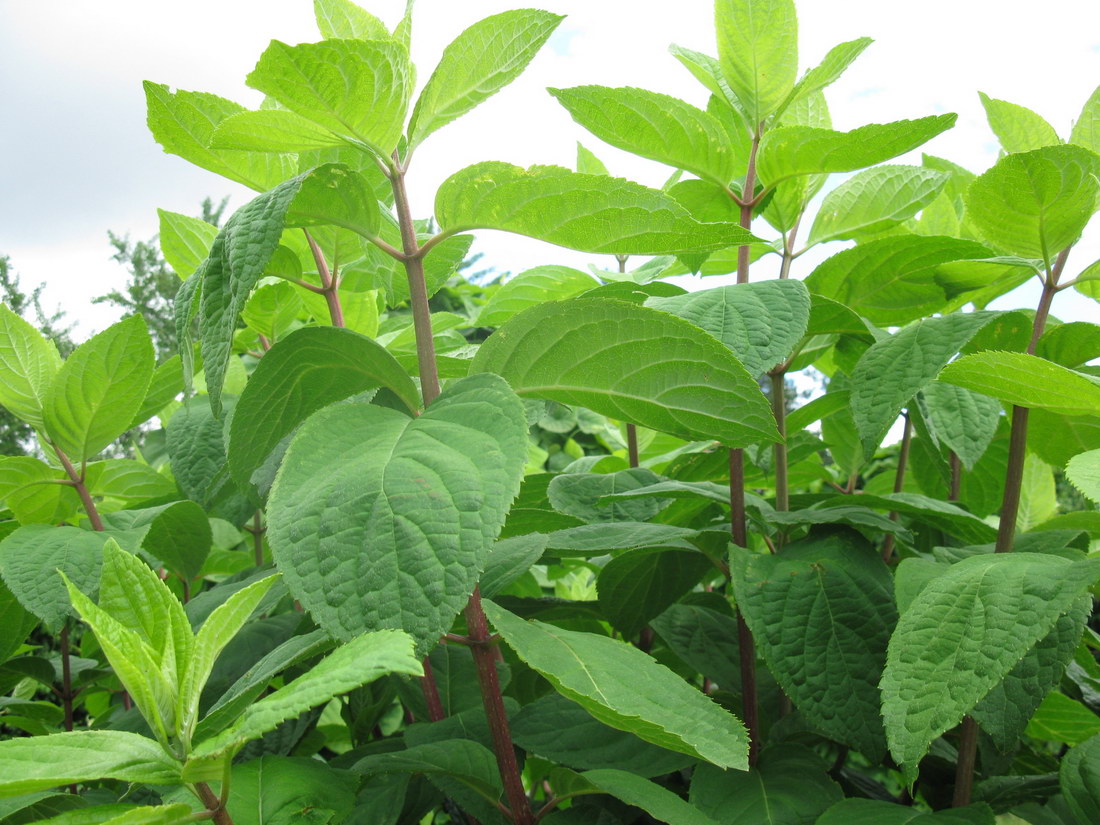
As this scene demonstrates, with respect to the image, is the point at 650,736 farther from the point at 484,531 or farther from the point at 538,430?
the point at 538,430

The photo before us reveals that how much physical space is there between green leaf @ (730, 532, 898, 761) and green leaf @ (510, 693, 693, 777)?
6.2 inches

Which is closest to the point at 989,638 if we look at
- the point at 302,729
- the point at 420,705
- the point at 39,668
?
the point at 420,705

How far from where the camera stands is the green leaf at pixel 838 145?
109 cm

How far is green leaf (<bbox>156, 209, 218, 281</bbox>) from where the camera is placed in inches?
52.7

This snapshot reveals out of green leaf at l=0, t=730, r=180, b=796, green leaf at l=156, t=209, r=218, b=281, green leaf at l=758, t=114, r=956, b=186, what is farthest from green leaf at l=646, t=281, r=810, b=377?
green leaf at l=156, t=209, r=218, b=281

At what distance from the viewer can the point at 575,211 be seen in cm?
87

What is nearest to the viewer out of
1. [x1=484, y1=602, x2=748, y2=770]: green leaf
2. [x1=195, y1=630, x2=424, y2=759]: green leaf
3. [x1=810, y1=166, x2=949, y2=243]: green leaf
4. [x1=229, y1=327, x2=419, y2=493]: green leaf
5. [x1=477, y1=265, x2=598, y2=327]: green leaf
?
[x1=195, y1=630, x2=424, y2=759]: green leaf

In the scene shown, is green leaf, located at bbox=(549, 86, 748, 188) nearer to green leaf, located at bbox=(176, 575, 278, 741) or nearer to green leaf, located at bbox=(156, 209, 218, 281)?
green leaf, located at bbox=(156, 209, 218, 281)

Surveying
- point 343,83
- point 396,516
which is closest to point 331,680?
point 396,516

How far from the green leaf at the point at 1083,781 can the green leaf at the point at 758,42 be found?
89 centimetres

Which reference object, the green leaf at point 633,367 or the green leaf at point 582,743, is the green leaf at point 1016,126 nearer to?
the green leaf at point 633,367

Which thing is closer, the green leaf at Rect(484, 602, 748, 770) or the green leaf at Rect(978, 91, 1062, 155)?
the green leaf at Rect(484, 602, 748, 770)

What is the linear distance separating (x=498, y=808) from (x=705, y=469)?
728mm

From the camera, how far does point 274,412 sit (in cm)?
92
